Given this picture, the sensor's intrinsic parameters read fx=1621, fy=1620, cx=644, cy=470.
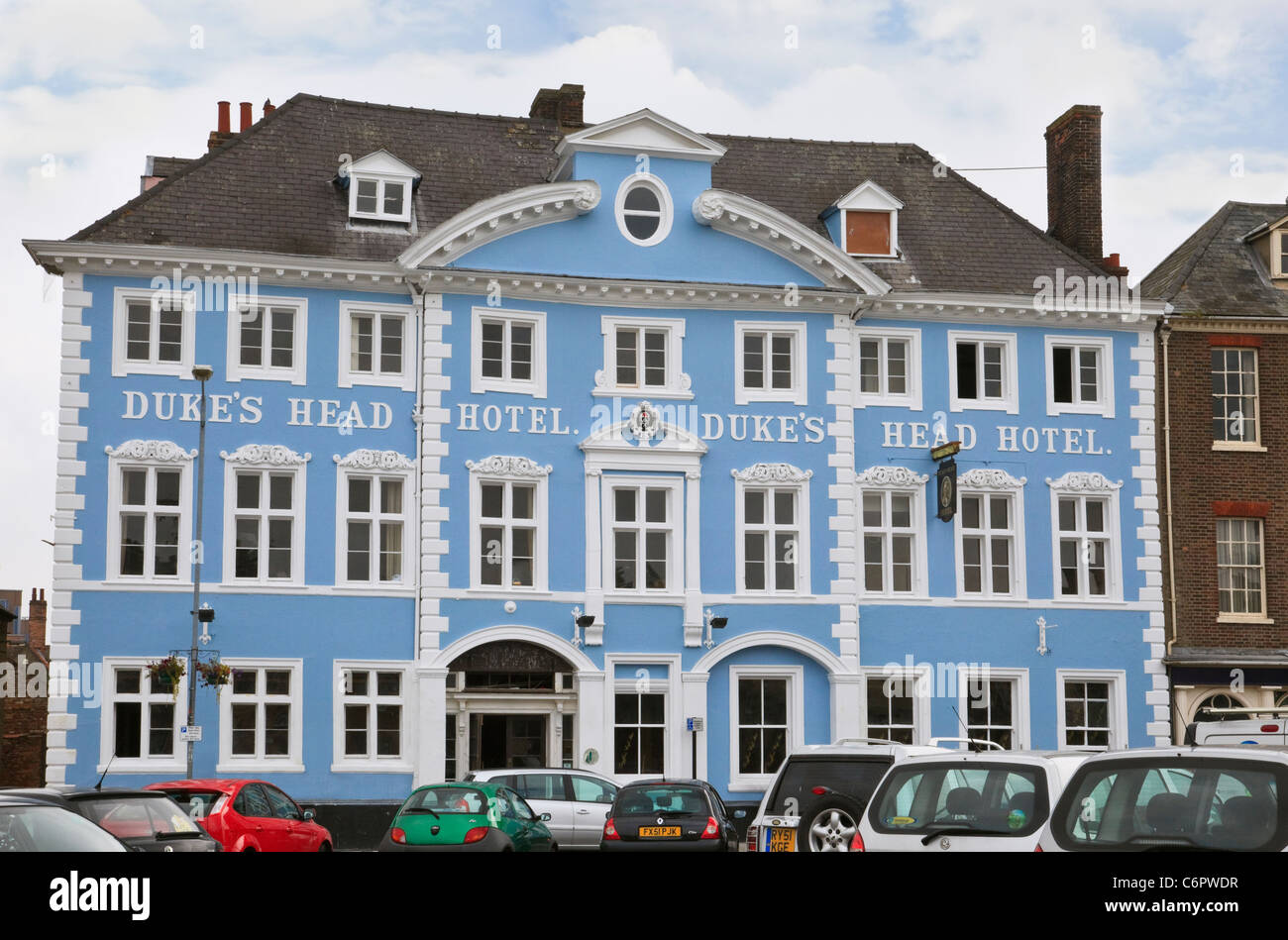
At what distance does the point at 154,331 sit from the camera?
3098cm

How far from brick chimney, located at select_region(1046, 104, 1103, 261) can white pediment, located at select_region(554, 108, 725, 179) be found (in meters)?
9.12

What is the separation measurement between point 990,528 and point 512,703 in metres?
10.7

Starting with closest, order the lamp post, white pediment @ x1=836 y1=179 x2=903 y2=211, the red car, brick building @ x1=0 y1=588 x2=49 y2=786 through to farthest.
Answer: the red car → the lamp post → white pediment @ x1=836 y1=179 x2=903 y2=211 → brick building @ x1=0 y1=588 x2=49 y2=786

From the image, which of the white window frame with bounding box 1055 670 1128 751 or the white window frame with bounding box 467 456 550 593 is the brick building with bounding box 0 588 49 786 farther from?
the white window frame with bounding box 1055 670 1128 751

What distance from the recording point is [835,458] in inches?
1313

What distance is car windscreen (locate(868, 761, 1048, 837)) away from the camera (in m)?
10.7

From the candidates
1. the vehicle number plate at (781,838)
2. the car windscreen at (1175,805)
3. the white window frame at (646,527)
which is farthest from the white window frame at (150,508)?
the car windscreen at (1175,805)

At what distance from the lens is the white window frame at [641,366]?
32.7 metres

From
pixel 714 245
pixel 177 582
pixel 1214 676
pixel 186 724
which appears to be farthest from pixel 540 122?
pixel 1214 676

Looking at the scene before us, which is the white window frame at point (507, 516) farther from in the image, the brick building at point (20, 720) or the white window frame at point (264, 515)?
the brick building at point (20, 720)

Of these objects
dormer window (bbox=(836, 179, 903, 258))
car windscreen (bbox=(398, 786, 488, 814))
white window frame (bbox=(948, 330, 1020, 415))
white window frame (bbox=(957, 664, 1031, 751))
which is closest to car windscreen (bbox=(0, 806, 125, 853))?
car windscreen (bbox=(398, 786, 488, 814))
